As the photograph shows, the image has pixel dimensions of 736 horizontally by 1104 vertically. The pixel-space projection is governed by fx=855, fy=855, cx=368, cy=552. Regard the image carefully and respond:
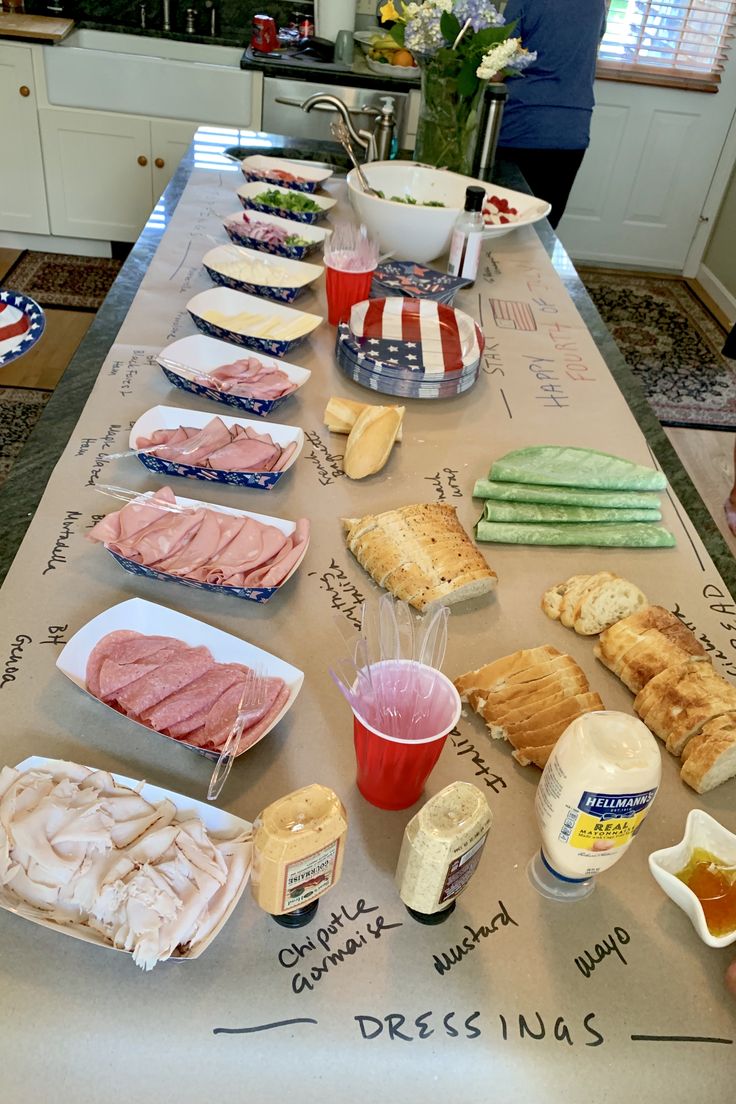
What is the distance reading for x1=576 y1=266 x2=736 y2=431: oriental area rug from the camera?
319cm

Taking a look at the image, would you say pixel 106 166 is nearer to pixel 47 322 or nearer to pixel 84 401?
pixel 47 322

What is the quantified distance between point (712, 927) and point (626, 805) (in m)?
0.18

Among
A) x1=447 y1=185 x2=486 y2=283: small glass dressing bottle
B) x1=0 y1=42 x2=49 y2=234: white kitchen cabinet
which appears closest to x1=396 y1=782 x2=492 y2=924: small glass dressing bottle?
x1=447 y1=185 x2=486 y2=283: small glass dressing bottle

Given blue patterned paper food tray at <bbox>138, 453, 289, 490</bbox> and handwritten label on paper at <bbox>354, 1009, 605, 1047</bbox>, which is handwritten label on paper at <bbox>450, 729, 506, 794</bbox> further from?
blue patterned paper food tray at <bbox>138, 453, 289, 490</bbox>

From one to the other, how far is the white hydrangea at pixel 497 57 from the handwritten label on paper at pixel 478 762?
1.61 metres

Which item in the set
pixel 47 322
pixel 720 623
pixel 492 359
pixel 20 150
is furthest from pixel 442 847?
pixel 20 150

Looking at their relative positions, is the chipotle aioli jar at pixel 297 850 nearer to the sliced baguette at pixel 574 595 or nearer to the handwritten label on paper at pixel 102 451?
the sliced baguette at pixel 574 595

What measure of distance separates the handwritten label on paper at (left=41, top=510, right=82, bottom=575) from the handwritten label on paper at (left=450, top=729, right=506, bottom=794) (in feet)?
1.74

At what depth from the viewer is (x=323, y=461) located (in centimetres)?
132

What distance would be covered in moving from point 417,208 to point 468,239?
0.14m

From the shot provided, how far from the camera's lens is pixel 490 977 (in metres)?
0.71

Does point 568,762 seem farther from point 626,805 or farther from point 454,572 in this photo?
point 454,572

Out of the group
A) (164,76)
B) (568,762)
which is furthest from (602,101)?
(568,762)

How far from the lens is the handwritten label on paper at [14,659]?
908 millimetres
